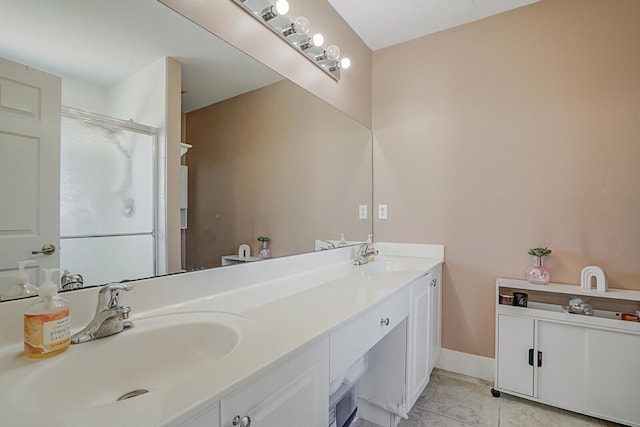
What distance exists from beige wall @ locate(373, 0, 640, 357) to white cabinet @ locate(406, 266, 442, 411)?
19 cm

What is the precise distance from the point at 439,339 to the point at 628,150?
5.07 ft

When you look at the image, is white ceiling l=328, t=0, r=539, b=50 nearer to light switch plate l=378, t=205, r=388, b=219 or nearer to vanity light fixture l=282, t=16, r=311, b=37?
vanity light fixture l=282, t=16, r=311, b=37

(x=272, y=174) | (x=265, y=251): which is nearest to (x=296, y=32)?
(x=272, y=174)

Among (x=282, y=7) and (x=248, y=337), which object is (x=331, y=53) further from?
(x=248, y=337)

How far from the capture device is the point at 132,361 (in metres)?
0.78

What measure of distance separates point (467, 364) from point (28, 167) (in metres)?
2.44

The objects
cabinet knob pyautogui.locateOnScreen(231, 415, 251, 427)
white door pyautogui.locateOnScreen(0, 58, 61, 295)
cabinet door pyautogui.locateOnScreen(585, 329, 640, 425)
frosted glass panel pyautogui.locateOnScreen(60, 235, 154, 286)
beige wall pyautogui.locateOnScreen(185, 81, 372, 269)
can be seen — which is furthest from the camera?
cabinet door pyautogui.locateOnScreen(585, 329, 640, 425)

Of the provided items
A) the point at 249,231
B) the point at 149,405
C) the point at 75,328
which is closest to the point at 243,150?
the point at 249,231

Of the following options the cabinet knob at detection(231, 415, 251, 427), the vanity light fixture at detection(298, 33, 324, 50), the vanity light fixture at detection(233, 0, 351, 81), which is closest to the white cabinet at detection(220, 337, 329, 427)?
the cabinet knob at detection(231, 415, 251, 427)

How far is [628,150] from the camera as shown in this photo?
1.64 metres

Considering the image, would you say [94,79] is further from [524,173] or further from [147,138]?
[524,173]

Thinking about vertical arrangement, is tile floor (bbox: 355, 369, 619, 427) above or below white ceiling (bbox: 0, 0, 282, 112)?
below

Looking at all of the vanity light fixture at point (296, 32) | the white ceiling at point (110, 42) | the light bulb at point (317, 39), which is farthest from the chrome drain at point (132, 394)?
the light bulb at point (317, 39)

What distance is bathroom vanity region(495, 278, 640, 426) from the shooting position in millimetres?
1501
